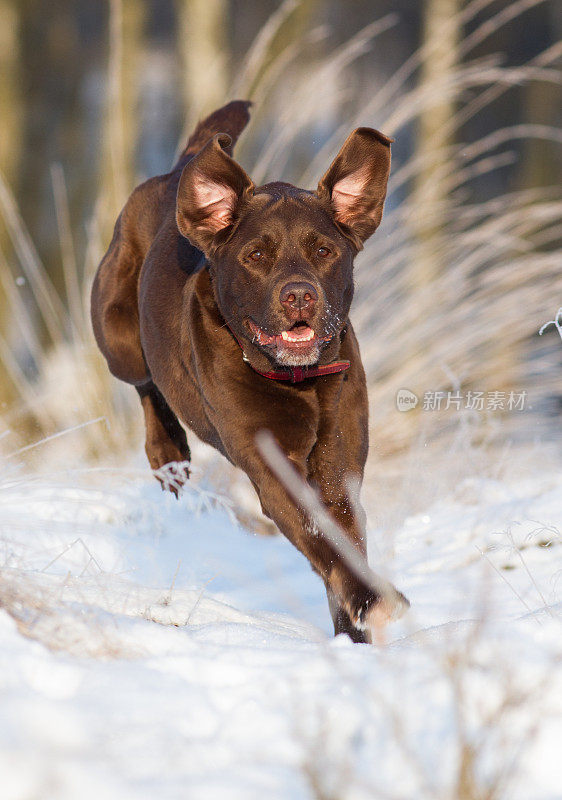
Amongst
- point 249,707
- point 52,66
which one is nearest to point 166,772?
point 249,707

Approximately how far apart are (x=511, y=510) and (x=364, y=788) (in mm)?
2798

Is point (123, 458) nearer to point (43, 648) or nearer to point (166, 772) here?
point (43, 648)

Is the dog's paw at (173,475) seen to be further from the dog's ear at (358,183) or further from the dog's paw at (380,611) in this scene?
the dog's paw at (380,611)

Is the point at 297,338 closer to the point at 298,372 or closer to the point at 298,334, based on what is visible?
the point at 298,334

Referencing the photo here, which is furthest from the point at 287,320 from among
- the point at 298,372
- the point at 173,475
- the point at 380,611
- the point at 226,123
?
the point at 226,123

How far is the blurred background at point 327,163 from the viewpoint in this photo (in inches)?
211

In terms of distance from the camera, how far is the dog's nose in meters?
2.85

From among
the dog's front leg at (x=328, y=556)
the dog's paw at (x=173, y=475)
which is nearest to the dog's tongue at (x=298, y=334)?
the dog's front leg at (x=328, y=556)

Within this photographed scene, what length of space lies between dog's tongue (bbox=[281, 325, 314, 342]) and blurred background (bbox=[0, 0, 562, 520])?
0.78 m

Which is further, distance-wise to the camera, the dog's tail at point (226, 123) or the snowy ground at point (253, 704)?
the dog's tail at point (226, 123)

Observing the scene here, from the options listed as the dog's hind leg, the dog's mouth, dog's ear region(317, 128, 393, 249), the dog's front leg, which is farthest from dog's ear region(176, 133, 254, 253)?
the dog's hind leg

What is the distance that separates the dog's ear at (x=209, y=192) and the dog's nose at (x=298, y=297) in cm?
45

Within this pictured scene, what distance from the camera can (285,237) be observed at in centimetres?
304

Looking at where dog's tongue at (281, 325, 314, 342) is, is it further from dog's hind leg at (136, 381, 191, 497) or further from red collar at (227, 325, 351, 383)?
dog's hind leg at (136, 381, 191, 497)
